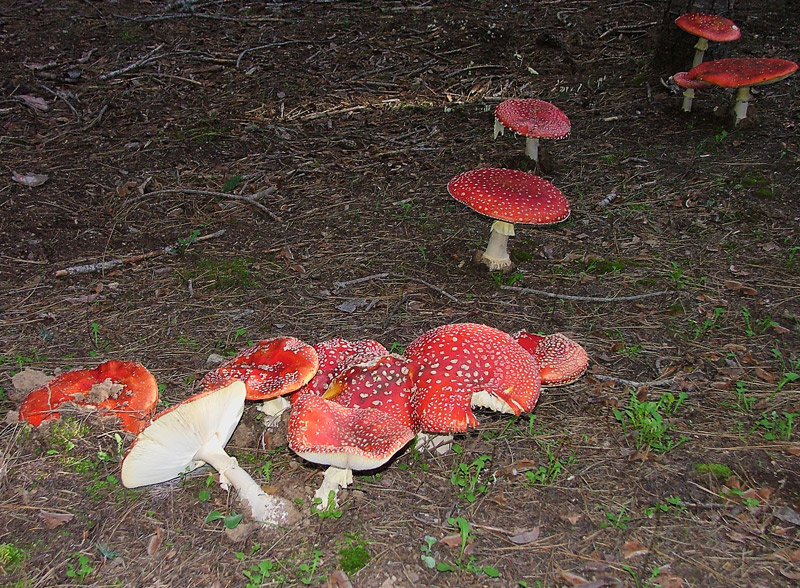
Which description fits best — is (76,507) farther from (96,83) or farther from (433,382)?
(96,83)

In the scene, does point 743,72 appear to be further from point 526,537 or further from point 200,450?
point 200,450

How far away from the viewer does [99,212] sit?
5.86 meters

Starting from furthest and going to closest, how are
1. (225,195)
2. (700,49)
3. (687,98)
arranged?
(700,49)
(687,98)
(225,195)

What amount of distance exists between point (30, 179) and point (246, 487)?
4.73m

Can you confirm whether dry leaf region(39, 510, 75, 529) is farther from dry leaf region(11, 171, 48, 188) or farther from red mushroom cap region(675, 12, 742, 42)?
red mushroom cap region(675, 12, 742, 42)

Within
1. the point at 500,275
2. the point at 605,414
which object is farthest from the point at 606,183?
the point at 605,414

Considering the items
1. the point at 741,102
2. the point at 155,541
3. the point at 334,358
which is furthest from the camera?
the point at 741,102

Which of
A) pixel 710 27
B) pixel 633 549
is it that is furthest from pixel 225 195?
pixel 710 27

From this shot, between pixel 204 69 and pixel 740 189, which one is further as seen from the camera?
pixel 204 69

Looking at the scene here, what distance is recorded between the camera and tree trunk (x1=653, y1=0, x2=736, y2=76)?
23.7 ft

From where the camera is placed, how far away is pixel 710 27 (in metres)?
6.63

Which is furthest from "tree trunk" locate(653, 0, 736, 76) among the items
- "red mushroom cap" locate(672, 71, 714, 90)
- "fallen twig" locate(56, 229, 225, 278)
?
"fallen twig" locate(56, 229, 225, 278)

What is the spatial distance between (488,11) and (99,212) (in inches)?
261

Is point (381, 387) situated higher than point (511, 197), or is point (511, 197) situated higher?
point (511, 197)
